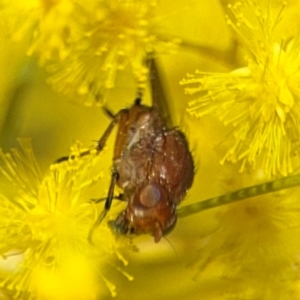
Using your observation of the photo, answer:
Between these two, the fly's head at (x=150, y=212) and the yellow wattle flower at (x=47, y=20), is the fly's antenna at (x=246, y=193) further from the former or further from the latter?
the yellow wattle flower at (x=47, y=20)

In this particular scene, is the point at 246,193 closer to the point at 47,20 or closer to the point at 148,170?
the point at 148,170

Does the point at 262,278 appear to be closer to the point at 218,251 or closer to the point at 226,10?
the point at 218,251

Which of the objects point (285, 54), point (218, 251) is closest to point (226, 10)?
point (285, 54)

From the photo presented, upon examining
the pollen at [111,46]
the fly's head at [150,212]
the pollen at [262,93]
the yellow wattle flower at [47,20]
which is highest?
the yellow wattle flower at [47,20]

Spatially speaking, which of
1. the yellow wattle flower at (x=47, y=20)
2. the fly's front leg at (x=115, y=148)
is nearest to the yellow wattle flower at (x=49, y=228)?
the fly's front leg at (x=115, y=148)

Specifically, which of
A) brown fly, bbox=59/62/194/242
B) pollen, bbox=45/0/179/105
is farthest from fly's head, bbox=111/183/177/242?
pollen, bbox=45/0/179/105
